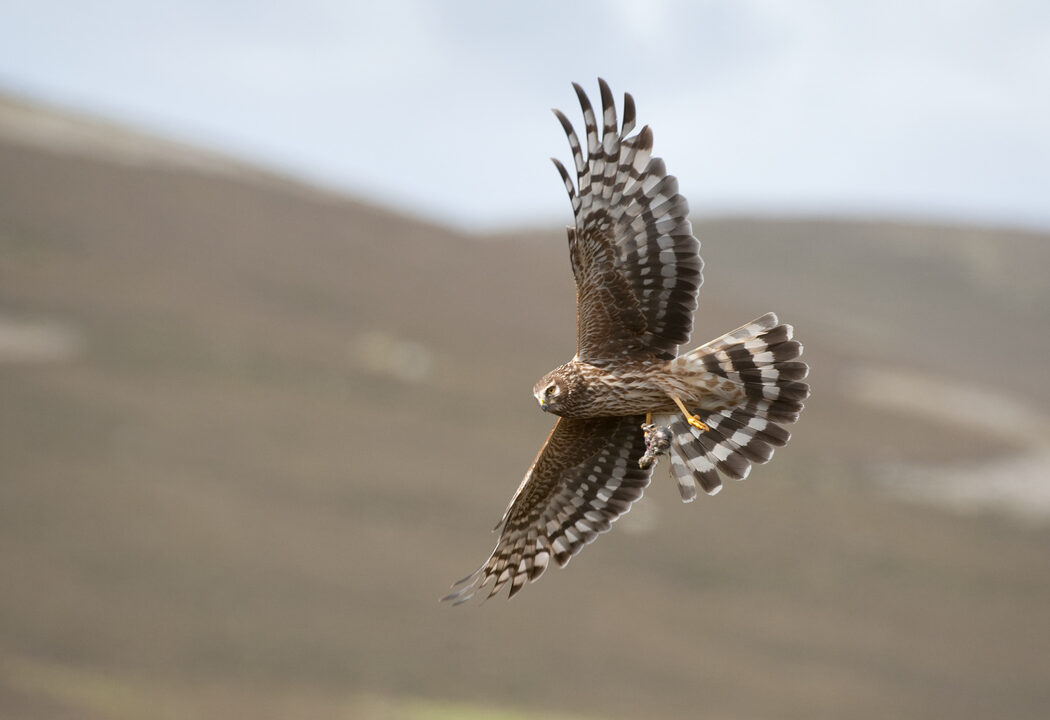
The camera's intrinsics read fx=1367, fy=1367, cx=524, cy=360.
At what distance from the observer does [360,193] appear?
87.8 metres

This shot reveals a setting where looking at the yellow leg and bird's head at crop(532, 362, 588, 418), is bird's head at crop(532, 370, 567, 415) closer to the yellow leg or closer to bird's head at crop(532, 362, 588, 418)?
bird's head at crop(532, 362, 588, 418)

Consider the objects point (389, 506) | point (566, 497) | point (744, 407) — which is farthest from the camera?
point (389, 506)

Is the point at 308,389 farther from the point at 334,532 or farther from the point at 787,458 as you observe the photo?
the point at 787,458

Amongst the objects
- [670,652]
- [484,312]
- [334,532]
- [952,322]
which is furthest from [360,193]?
[670,652]

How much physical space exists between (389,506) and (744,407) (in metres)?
39.0

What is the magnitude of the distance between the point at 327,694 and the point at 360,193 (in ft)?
188

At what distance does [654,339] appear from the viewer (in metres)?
7.38

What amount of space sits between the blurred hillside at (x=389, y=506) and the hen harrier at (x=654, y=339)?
26564 millimetres

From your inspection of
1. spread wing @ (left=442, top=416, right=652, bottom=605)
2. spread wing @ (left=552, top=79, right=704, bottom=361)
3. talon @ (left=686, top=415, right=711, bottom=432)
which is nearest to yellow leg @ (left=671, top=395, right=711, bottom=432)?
talon @ (left=686, top=415, right=711, bottom=432)

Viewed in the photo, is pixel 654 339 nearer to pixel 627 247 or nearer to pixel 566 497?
pixel 627 247

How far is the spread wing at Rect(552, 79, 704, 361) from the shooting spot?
725cm

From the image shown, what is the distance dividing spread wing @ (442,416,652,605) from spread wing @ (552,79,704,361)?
907 mm

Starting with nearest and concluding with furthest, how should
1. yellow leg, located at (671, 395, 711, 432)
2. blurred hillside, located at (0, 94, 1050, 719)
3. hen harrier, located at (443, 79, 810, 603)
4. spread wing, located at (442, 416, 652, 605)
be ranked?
1. yellow leg, located at (671, 395, 711, 432)
2. hen harrier, located at (443, 79, 810, 603)
3. spread wing, located at (442, 416, 652, 605)
4. blurred hillside, located at (0, 94, 1050, 719)

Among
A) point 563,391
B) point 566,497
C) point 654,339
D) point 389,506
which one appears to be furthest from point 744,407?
point 389,506
